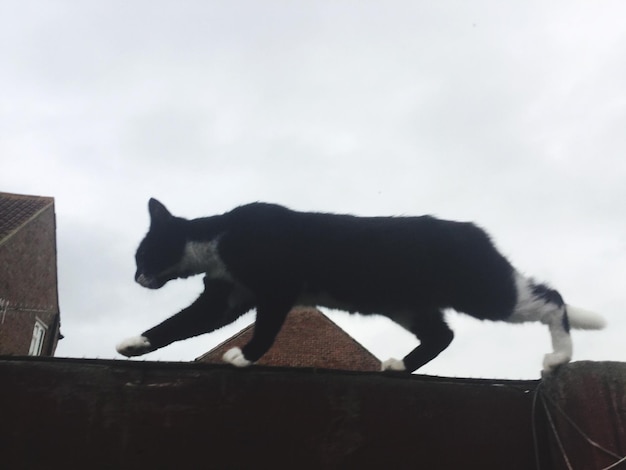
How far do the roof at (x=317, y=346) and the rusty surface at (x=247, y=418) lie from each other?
1076 centimetres

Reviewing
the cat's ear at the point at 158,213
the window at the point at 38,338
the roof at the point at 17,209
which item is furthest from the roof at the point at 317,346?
the cat's ear at the point at 158,213

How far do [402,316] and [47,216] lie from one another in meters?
11.1

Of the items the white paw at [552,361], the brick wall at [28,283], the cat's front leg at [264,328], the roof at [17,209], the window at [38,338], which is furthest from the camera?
the window at [38,338]

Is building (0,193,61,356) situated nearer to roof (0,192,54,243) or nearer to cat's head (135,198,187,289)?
roof (0,192,54,243)

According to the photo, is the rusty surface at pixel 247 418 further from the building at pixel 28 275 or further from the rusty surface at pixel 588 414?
the building at pixel 28 275

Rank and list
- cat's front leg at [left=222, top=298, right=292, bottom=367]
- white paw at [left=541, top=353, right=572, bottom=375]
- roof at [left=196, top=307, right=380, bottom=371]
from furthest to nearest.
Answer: roof at [left=196, top=307, right=380, bottom=371], cat's front leg at [left=222, top=298, right=292, bottom=367], white paw at [left=541, top=353, right=572, bottom=375]

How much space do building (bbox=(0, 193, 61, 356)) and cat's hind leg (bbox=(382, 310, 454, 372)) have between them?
28.8ft

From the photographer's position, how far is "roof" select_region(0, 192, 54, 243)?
35.6 feet

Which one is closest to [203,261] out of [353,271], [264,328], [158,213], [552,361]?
[158,213]

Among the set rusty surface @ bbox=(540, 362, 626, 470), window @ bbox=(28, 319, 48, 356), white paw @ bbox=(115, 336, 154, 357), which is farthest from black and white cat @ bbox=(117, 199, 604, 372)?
window @ bbox=(28, 319, 48, 356)

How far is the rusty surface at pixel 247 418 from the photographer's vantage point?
1.70 metres

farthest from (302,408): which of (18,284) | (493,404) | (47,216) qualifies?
(47,216)

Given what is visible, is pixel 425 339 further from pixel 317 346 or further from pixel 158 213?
pixel 317 346

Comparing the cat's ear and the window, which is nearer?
the cat's ear
